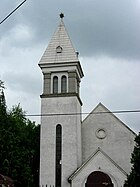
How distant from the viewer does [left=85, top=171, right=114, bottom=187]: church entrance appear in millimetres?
31422

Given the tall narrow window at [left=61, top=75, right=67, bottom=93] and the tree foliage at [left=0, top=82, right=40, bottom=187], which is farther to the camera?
the tall narrow window at [left=61, top=75, right=67, bottom=93]

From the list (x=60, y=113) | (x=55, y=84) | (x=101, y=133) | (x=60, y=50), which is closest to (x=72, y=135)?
(x=60, y=113)

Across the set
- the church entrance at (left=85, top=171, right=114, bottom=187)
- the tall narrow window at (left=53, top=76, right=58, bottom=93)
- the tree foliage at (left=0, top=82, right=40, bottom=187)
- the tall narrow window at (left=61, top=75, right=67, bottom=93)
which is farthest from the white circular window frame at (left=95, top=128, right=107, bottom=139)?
the tree foliage at (left=0, top=82, right=40, bottom=187)

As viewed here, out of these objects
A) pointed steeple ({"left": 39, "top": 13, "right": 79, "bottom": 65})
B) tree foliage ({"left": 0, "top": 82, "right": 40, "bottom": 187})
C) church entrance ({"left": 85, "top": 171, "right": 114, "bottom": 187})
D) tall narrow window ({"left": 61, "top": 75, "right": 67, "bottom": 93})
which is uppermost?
pointed steeple ({"left": 39, "top": 13, "right": 79, "bottom": 65})

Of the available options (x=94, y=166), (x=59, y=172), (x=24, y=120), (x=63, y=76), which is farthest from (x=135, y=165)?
(x=24, y=120)

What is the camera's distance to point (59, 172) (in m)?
32.8

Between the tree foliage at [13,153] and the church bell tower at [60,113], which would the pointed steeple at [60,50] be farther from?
the tree foliage at [13,153]

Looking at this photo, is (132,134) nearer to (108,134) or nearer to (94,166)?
(108,134)

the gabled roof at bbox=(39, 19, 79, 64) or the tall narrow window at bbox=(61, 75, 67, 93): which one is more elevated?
the gabled roof at bbox=(39, 19, 79, 64)

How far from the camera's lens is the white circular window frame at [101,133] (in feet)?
115

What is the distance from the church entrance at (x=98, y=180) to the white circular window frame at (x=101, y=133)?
168 inches

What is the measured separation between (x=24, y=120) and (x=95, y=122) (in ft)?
37.6

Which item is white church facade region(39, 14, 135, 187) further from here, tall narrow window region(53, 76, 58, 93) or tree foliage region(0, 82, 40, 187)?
tree foliage region(0, 82, 40, 187)

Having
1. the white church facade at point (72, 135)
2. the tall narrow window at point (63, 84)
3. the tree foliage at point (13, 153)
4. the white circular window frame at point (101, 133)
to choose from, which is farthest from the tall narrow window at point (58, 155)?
the white circular window frame at point (101, 133)
